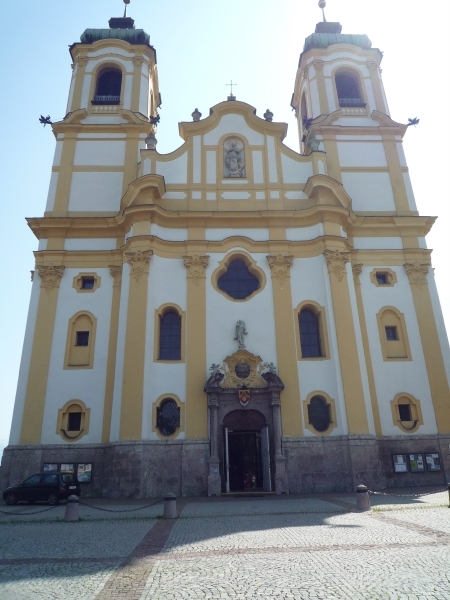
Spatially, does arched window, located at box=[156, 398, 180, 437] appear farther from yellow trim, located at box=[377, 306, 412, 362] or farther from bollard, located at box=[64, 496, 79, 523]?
yellow trim, located at box=[377, 306, 412, 362]

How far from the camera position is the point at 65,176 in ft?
79.8

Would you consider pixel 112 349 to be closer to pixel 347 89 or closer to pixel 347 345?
pixel 347 345

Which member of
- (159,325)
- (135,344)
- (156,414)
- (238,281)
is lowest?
(156,414)

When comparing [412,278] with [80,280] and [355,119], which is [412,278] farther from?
[80,280]

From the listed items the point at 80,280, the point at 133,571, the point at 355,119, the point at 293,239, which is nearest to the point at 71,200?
the point at 80,280

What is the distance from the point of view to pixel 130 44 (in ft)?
93.0

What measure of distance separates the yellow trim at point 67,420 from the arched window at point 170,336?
3808 mm

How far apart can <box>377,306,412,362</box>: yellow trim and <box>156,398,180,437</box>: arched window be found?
942cm

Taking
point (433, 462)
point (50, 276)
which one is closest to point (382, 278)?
point (433, 462)

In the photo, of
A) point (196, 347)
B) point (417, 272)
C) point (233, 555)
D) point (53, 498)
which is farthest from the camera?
point (417, 272)

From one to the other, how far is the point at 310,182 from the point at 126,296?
10214 millimetres

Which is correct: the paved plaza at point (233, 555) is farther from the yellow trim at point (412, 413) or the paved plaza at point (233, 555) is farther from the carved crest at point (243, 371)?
the yellow trim at point (412, 413)

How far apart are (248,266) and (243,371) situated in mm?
5192

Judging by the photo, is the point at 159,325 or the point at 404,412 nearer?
the point at 404,412
